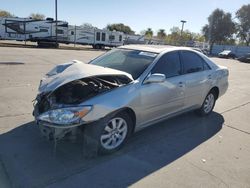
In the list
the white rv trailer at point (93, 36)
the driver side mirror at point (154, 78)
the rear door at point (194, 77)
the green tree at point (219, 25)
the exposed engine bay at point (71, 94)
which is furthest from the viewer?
the green tree at point (219, 25)

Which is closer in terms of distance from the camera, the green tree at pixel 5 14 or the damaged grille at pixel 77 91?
the damaged grille at pixel 77 91

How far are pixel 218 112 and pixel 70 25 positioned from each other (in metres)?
34.8

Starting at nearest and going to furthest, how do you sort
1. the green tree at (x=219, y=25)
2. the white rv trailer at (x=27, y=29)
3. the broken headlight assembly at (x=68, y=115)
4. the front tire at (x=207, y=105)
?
the broken headlight assembly at (x=68, y=115), the front tire at (x=207, y=105), the white rv trailer at (x=27, y=29), the green tree at (x=219, y=25)

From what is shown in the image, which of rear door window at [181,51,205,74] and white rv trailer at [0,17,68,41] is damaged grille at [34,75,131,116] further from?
white rv trailer at [0,17,68,41]

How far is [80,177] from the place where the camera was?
10.8 ft

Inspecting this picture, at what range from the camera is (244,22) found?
212ft

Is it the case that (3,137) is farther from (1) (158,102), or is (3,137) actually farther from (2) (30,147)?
(1) (158,102)

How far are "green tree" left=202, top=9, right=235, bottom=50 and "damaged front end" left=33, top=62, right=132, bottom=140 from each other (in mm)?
64333

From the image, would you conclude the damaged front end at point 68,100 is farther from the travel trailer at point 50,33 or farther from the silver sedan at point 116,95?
the travel trailer at point 50,33

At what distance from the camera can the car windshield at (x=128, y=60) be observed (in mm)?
4473

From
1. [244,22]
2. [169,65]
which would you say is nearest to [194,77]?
[169,65]

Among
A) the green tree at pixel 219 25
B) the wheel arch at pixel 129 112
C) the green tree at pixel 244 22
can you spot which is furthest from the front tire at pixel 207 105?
the green tree at pixel 244 22

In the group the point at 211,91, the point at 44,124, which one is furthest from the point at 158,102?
the point at 211,91

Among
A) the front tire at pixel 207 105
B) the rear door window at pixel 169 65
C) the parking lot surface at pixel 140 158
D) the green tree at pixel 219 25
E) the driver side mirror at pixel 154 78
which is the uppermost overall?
the green tree at pixel 219 25
